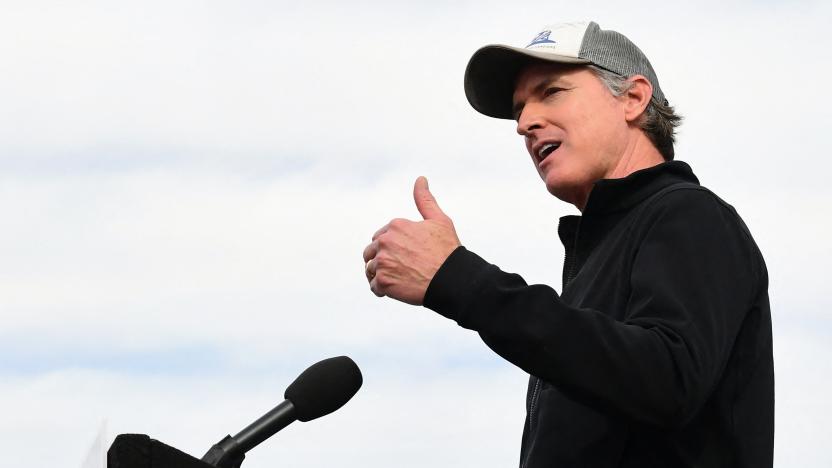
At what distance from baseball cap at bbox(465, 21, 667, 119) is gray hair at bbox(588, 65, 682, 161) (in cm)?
2

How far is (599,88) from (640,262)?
0.95 m

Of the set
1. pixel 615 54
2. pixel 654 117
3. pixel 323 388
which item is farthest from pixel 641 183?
pixel 323 388

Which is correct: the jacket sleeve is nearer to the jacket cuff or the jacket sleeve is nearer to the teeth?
the jacket cuff

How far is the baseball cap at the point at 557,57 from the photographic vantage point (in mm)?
4066

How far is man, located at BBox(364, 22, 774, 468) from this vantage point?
300cm

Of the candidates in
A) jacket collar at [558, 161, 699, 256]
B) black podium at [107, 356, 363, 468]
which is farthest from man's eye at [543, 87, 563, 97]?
black podium at [107, 356, 363, 468]

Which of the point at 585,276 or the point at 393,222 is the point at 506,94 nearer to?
the point at 585,276

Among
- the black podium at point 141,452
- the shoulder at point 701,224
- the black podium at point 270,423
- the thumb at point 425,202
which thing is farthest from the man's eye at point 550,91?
the black podium at point 141,452

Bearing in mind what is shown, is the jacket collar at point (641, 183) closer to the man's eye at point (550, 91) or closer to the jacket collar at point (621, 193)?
the jacket collar at point (621, 193)

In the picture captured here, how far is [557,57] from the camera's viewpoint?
13.2 feet

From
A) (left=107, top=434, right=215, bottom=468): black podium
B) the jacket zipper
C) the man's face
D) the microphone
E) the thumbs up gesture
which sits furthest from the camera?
the man's face

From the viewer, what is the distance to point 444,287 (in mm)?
3057

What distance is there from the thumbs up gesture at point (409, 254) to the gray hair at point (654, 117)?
1128mm

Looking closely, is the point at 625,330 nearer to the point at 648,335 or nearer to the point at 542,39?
the point at 648,335
